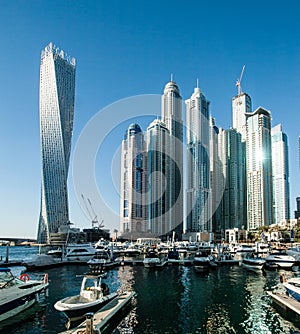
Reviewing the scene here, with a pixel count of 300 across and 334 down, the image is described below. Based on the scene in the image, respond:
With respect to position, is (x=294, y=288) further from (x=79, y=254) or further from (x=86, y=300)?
(x=79, y=254)

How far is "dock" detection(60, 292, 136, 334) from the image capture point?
767 inches

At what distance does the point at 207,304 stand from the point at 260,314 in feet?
19.3

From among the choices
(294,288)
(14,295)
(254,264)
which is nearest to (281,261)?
(254,264)

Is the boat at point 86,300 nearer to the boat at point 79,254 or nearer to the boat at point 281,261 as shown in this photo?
the boat at point 281,261

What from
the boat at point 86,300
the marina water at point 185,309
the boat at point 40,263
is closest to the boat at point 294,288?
the marina water at point 185,309

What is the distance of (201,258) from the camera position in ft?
212

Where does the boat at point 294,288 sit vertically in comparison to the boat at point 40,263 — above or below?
above

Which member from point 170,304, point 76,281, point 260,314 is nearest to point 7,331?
point 170,304

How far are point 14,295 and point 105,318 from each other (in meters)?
9.79

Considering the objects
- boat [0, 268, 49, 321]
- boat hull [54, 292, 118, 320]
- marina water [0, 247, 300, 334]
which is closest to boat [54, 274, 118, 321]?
boat hull [54, 292, 118, 320]

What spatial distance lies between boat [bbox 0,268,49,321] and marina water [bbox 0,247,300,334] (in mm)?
754

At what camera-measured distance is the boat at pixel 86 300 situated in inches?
971

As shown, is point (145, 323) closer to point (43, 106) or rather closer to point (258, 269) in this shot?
point (258, 269)

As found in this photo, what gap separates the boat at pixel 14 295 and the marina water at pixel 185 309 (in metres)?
0.75
